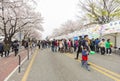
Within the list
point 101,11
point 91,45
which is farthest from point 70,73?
point 101,11

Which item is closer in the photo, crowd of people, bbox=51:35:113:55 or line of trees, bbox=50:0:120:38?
crowd of people, bbox=51:35:113:55

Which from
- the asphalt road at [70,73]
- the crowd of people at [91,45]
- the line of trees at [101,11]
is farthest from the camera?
the line of trees at [101,11]

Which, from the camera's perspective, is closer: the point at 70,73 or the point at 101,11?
the point at 70,73

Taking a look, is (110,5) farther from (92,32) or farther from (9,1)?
(9,1)

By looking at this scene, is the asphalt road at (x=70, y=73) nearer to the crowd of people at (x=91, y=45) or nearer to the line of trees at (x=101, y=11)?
the crowd of people at (x=91, y=45)

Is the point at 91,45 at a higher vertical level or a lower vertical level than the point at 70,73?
higher

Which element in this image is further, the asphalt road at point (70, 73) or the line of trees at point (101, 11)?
the line of trees at point (101, 11)

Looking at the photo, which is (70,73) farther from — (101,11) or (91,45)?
(101,11)

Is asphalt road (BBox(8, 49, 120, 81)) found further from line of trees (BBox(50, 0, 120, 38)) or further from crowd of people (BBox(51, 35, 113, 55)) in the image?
line of trees (BBox(50, 0, 120, 38))

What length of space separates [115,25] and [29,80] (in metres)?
17.7

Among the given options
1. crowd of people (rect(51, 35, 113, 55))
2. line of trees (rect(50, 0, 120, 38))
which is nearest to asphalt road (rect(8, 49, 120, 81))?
crowd of people (rect(51, 35, 113, 55))

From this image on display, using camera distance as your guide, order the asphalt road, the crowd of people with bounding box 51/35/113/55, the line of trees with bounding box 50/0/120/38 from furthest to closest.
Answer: the line of trees with bounding box 50/0/120/38 → the crowd of people with bounding box 51/35/113/55 → the asphalt road

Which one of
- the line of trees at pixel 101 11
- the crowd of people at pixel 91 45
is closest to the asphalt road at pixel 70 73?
the crowd of people at pixel 91 45

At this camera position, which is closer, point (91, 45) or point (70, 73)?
point (70, 73)
